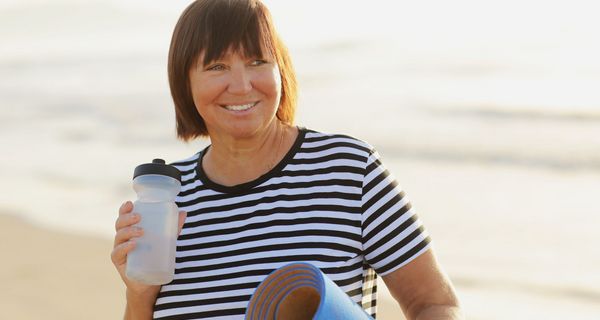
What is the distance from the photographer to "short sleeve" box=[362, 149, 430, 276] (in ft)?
9.18

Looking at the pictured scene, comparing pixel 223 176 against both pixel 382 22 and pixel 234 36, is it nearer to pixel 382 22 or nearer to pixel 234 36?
pixel 234 36

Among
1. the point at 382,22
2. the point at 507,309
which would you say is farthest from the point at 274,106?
the point at 382,22

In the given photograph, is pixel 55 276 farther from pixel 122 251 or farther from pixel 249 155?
pixel 122 251

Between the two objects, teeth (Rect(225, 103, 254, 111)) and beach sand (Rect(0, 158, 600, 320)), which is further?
beach sand (Rect(0, 158, 600, 320))

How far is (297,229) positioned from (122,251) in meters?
0.45

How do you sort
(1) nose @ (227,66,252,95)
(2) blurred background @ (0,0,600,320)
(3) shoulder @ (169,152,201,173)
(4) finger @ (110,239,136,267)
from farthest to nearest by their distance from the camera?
1. (2) blurred background @ (0,0,600,320)
2. (3) shoulder @ (169,152,201,173)
3. (1) nose @ (227,66,252,95)
4. (4) finger @ (110,239,136,267)

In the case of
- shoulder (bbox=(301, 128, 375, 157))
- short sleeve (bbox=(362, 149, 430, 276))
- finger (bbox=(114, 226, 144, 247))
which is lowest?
short sleeve (bbox=(362, 149, 430, 276))

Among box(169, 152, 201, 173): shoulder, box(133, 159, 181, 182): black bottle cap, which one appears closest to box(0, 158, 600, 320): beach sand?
box(169, 152, 201, 173): shoulder

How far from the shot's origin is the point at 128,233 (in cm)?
273

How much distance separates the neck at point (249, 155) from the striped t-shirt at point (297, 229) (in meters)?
0.03

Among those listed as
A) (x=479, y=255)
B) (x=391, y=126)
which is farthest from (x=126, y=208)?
(x=391, y=126)

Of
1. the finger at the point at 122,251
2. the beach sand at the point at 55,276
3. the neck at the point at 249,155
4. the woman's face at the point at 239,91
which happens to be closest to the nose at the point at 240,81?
the woman's face at the point at 239,91

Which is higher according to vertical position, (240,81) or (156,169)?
(240,81)

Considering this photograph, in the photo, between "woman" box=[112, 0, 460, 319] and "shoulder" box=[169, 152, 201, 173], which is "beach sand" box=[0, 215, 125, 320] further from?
"woman" box=[112, 0, 460, 319]
